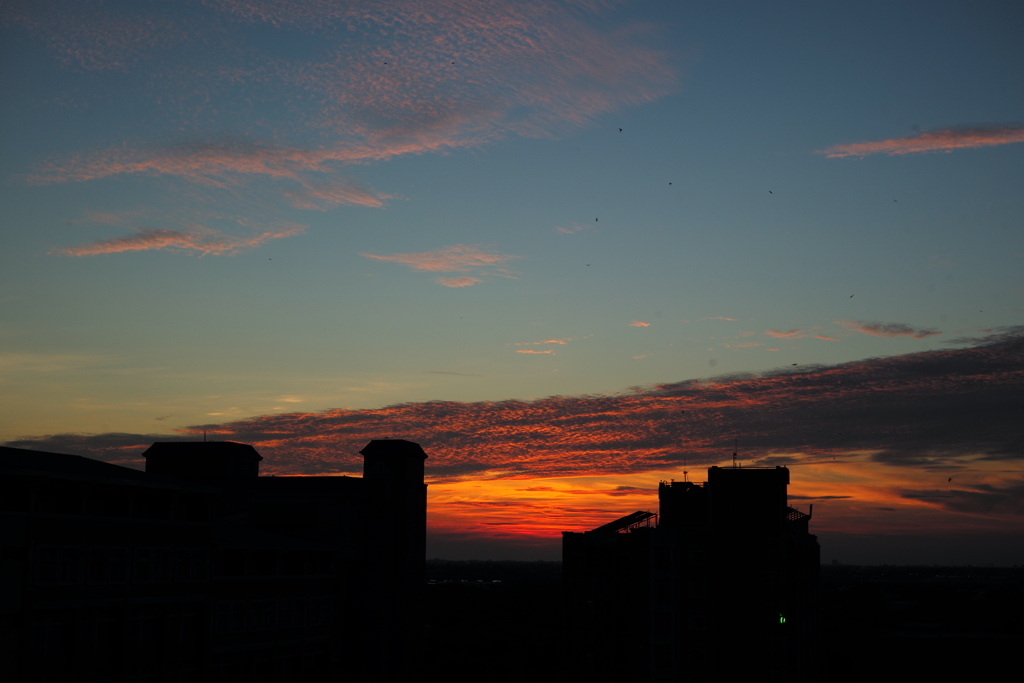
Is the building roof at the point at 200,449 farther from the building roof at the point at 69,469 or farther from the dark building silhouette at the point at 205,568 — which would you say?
the building roof at the point at 69,469

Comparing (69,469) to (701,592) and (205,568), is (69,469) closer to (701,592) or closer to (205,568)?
(205,568)

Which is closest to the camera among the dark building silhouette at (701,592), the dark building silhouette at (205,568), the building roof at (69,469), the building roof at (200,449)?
the building roof at (69,469)

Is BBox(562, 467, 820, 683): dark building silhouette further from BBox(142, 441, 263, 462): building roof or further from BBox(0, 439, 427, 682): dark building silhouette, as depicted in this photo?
BBox(142, 441, 263, 462): building roof

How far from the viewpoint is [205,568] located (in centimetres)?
6650

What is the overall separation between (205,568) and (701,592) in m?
44.9

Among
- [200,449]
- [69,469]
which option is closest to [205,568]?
[69,469]

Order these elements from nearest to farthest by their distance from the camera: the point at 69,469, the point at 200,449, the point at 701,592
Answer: the point at 69,469 → the point at 701,592 → the point at 200,449

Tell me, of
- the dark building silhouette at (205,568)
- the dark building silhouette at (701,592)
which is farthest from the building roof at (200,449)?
the dark building silhouette at (701,592)

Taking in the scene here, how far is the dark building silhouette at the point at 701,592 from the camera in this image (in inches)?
3295

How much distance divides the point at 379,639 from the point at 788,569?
4594 cm

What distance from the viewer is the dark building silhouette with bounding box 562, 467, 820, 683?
275 feet

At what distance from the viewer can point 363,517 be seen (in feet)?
344

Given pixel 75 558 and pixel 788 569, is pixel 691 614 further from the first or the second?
pixel 75 558

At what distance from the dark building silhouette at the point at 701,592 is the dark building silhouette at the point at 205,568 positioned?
972 inches
